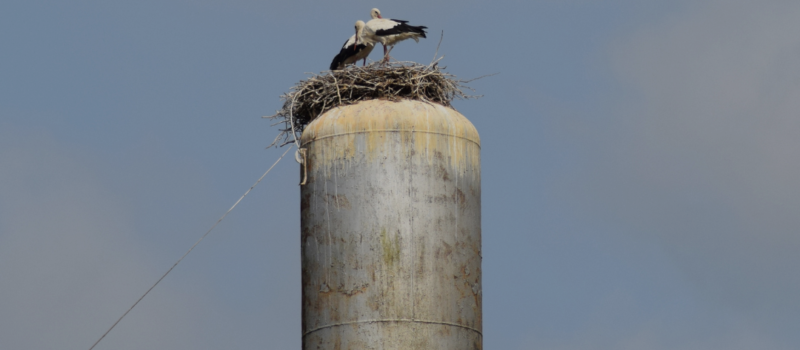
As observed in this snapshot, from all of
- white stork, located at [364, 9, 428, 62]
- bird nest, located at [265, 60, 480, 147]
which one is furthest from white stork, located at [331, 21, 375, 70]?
bird nest, located at [265, 60, 480, 147]

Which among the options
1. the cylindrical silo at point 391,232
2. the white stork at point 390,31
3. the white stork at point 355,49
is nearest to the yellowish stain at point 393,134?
the cylindrical silo at point 391,232

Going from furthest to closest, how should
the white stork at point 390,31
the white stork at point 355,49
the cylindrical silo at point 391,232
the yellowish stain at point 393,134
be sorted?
the white stork at point 355,49 → the white stork at point 390,31 → the yellowish stain at point 393,134 → the cylindrical silo at point 391,232

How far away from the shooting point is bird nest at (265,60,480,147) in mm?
16594

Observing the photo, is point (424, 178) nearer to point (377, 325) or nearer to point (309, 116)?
point (377, 325)

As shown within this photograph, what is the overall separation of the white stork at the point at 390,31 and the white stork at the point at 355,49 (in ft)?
0.81

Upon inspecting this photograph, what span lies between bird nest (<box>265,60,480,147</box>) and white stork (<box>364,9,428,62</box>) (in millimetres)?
4864

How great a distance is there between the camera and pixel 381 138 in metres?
15.5

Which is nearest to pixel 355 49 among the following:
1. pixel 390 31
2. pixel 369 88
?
pixel 390 31

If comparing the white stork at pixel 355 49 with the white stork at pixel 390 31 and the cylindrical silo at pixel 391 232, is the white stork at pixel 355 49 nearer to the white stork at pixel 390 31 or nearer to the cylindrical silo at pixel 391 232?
the white stork at pixel 390 31

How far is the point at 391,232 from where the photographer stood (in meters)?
15.1

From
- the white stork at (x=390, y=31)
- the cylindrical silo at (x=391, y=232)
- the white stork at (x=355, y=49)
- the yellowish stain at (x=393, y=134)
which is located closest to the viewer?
the cylindrical silo at (x=391, y=232)

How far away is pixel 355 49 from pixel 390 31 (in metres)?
1.14

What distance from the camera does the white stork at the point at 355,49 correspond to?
76.7 feet

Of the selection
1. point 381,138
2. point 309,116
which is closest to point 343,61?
point 309,116
